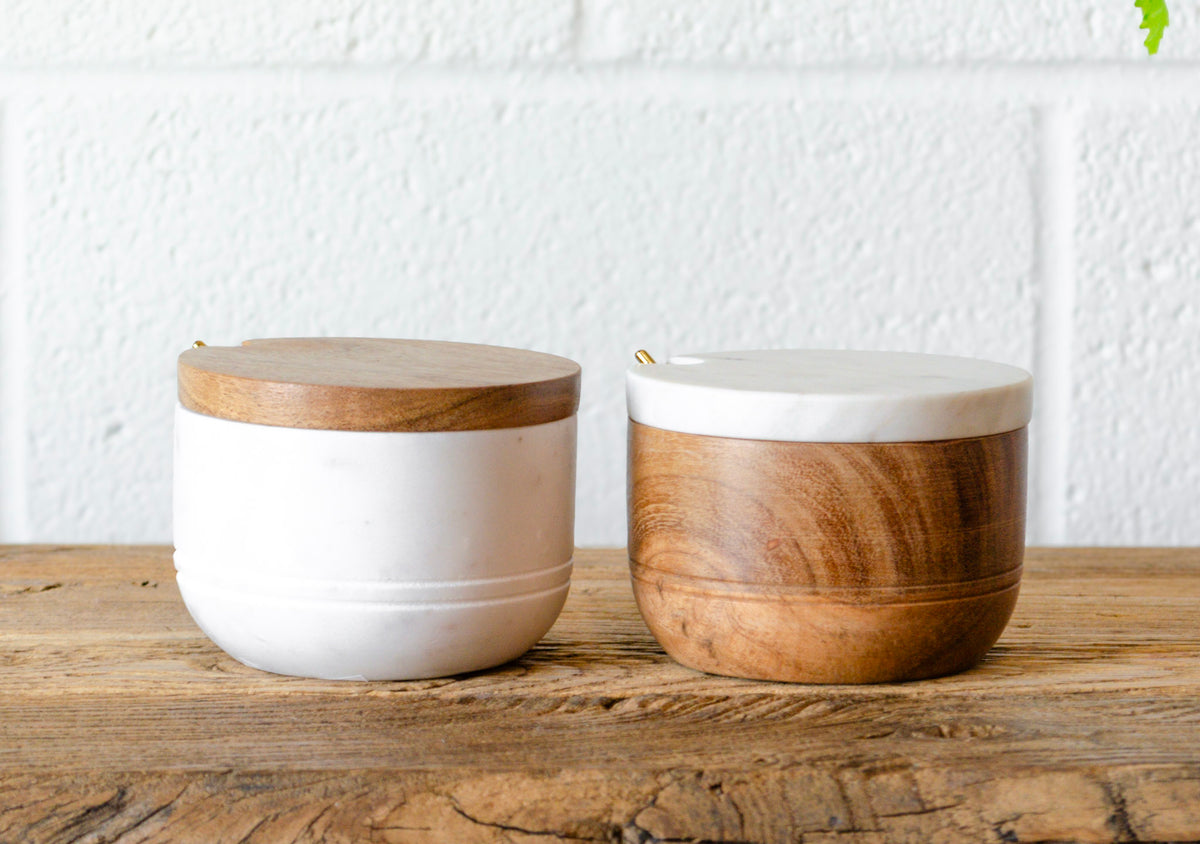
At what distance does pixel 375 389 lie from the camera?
466 millimetres

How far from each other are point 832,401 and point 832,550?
0.06 meters

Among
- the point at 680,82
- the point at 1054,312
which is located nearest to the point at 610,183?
the point at 680,82

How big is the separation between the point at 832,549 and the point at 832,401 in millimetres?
55

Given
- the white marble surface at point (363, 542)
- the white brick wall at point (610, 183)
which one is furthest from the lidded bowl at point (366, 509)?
the white brick wall at point (610, 183)

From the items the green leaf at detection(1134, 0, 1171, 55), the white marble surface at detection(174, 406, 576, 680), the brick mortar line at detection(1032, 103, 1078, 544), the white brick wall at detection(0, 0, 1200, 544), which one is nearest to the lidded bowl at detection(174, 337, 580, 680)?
the white marble surface at detection(174, 406, 576, 680)

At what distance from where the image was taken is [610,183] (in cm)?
85

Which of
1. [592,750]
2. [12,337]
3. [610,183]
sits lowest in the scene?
[592,750]

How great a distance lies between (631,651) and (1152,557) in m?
0.37

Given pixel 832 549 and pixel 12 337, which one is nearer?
pixel 832 549

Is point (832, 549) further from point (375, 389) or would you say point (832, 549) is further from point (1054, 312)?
point (1054, 312)

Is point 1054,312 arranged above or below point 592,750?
above

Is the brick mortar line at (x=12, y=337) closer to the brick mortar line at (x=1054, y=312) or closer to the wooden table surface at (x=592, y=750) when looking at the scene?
the wooden table surface at (x=592, y=750)

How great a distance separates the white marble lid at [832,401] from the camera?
0.47m

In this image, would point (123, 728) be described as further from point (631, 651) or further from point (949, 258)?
point (949, 258)
